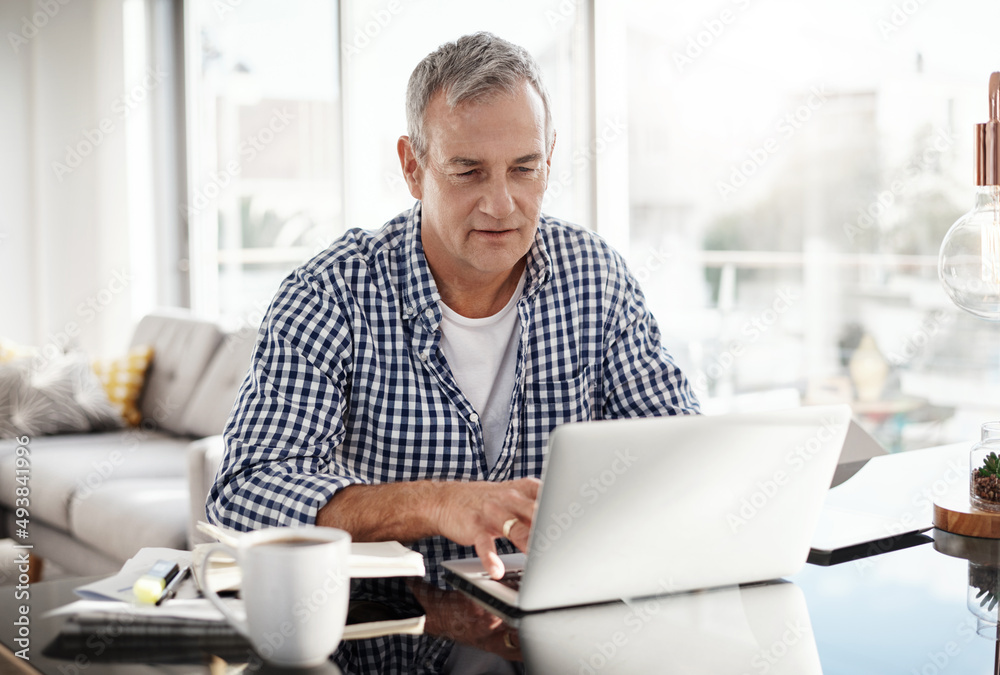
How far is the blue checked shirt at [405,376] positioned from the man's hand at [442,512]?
35 mm

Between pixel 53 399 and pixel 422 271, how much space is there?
8.63ft

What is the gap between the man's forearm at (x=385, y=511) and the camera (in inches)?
40.7

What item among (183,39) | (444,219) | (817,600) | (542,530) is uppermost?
(183,39)

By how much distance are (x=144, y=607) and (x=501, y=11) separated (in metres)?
3.03

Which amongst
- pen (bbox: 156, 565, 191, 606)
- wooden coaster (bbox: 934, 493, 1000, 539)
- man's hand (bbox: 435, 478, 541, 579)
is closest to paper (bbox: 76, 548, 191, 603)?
pen (bbox: 156, 565, 191, 606)

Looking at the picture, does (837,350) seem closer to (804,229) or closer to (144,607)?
(804,229)

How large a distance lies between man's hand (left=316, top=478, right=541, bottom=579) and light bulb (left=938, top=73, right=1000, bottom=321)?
0.67 metres

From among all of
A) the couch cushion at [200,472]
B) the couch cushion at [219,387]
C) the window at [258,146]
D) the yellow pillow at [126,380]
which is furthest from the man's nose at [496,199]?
the window at [258,146]

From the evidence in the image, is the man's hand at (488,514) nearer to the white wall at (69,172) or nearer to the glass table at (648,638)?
the glass table at (648,638)

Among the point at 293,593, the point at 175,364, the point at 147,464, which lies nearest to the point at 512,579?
the point at 293,593

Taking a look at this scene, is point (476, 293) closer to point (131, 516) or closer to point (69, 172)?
point (131, 516)

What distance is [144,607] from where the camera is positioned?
2.64 ft

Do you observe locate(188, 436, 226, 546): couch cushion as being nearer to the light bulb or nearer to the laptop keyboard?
the laptop keyboard

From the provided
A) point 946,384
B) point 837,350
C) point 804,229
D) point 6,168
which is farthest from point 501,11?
point 6,168
